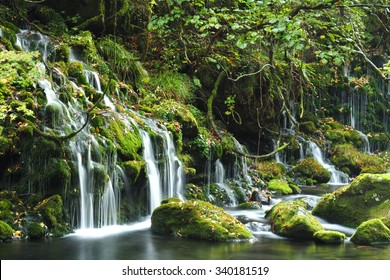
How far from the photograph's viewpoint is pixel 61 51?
1109 centimetres

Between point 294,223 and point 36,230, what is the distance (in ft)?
14.2

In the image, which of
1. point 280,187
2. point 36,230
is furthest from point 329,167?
point 36,230

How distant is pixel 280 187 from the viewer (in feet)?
45.0

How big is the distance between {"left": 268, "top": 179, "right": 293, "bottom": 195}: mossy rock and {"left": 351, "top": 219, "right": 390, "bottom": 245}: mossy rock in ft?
18.6

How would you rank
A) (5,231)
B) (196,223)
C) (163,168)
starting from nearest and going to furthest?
(5,231)
(196,223)
(163,168)

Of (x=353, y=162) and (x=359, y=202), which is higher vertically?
(x=353, y=162)

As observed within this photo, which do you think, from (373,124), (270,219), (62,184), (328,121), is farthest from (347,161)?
(62,184)

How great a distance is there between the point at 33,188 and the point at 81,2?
7.76m

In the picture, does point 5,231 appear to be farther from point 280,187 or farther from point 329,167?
point 329,167

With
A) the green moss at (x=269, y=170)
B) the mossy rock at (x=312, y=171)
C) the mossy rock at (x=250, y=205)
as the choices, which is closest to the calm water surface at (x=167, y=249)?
the mossy rock at (x=250, y=205)

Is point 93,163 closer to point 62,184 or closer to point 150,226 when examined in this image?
point 62,184

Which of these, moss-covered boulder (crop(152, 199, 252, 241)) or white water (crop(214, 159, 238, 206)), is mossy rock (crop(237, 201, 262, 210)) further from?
moss-covered boulder (crop(152, 199, 252, 241))

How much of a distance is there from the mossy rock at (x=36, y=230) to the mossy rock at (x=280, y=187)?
804cm

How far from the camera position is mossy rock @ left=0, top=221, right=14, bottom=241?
6684mm
